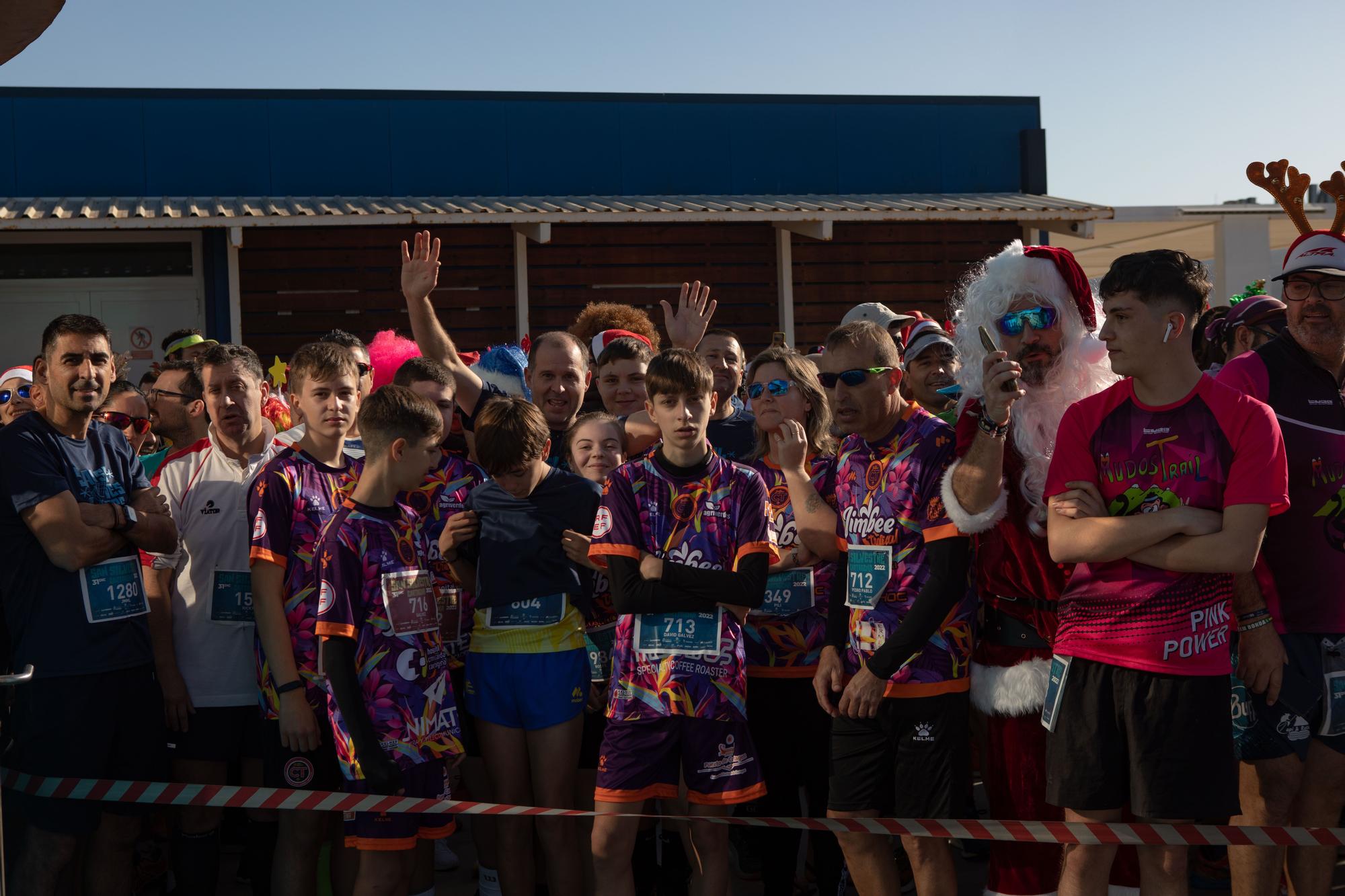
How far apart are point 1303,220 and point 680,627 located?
2.57 metres

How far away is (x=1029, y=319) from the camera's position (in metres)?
3.37

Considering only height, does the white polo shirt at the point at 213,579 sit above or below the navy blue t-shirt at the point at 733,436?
below

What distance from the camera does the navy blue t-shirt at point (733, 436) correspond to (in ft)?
15.5

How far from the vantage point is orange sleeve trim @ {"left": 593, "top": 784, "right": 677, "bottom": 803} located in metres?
3.64

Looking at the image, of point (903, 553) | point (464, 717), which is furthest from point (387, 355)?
point (903, 553)

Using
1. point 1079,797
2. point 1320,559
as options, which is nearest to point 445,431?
point 1079,797

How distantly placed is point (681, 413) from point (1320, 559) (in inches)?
79.0

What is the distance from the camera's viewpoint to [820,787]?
433 centimetres

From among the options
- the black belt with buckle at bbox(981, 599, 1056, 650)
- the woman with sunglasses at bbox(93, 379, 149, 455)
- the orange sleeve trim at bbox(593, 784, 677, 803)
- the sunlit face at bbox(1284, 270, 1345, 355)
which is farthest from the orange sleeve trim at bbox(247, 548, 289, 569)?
the sunlit face at bbox(1284, 270, 1345, 355)

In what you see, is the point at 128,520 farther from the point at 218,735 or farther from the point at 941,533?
the point at 941,533

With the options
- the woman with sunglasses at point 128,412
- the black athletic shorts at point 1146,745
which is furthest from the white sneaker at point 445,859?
the black athletic shorts at point 1146,745

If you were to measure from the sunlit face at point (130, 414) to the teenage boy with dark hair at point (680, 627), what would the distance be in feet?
12.8

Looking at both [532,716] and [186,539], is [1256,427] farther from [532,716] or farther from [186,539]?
[186,539]

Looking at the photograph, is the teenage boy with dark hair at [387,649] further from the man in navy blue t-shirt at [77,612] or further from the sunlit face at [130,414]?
the sunlit face at [130,414]
